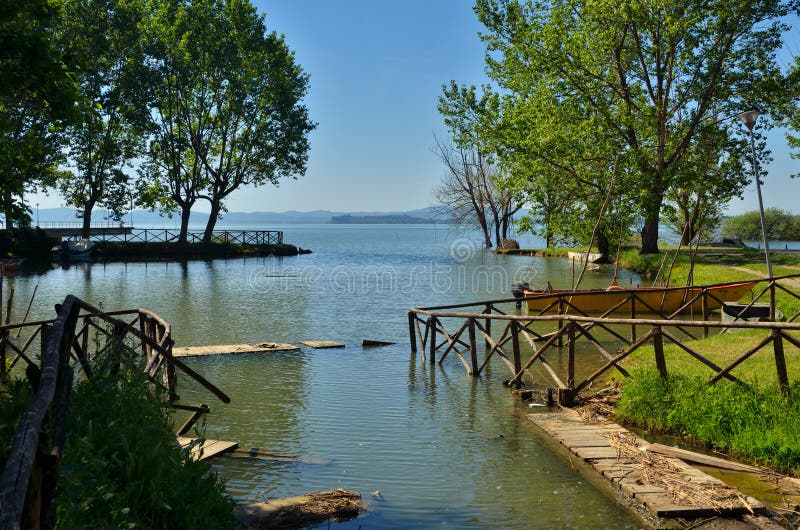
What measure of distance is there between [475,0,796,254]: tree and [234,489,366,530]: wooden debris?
27.4m

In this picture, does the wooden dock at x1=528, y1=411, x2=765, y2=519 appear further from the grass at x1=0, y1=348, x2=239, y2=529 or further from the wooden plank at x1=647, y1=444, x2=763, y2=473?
the grass at x1=0, y1=348, x2=239, y2=529

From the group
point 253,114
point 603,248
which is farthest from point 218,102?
point 603,248

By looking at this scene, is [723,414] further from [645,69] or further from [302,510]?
[645,69]

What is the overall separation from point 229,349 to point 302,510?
10888 mm

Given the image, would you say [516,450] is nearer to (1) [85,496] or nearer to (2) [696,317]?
(1) [85,496]

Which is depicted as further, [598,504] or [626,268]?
[626,268]

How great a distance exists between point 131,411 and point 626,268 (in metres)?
39.7

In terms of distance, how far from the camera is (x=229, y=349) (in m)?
18.0

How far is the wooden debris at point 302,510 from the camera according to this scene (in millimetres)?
7316

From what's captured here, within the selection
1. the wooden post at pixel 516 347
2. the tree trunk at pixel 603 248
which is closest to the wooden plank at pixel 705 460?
the wooden post at pixel 516 347

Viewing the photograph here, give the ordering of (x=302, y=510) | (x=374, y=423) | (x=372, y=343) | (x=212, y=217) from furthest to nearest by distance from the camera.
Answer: (x=212, y=217)
(x=372, y=343)
(x=374, y=423)
(x=302, y=510)

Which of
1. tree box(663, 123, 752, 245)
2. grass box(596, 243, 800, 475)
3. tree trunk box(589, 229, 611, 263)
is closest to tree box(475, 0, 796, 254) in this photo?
Answer: tree box(663, 123, 752, 245)

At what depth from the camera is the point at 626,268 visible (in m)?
42.7

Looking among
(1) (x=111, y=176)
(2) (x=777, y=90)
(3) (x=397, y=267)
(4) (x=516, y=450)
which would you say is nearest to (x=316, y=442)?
(4) (x=516, y=450)
